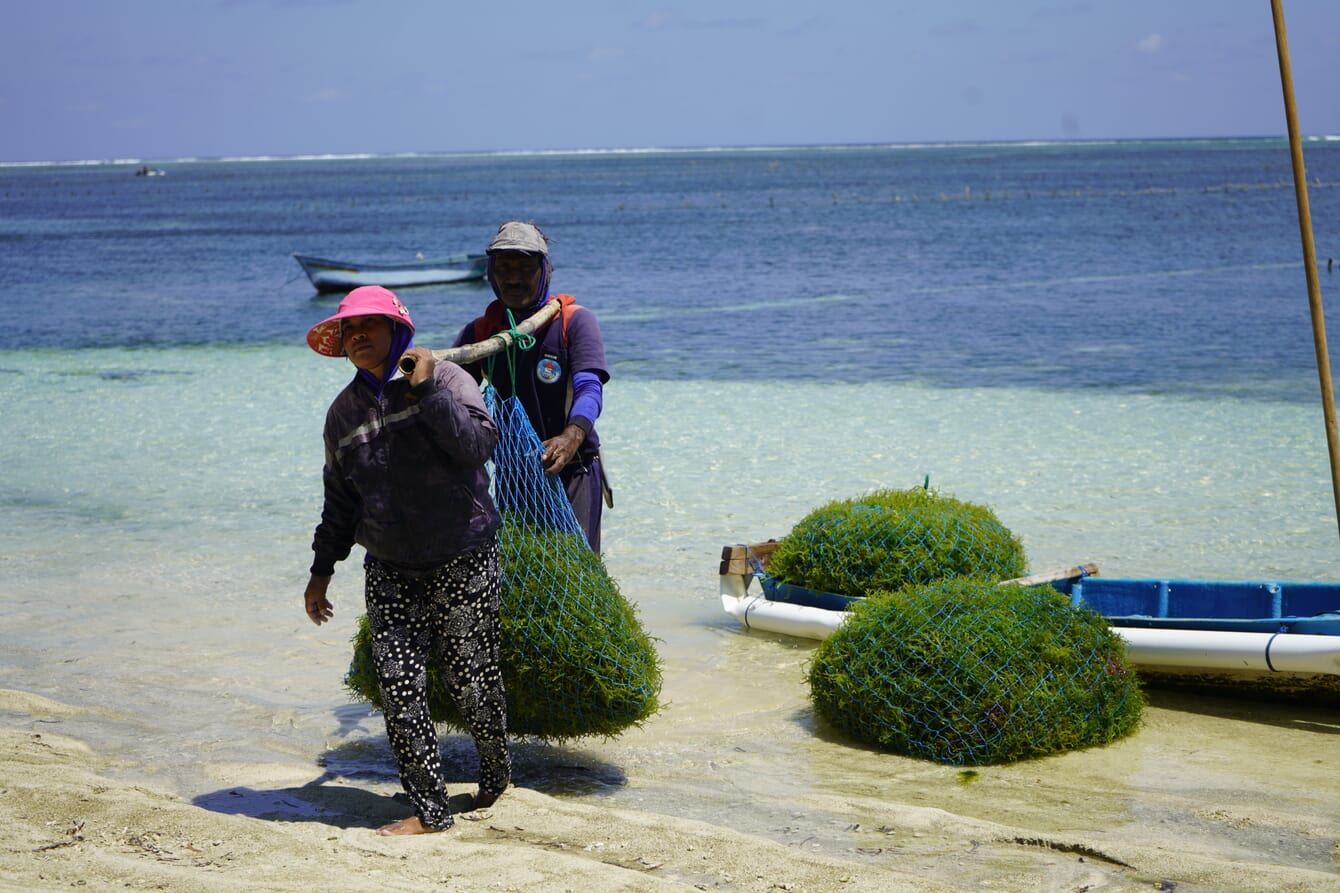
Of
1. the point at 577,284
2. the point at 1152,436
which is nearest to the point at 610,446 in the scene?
the point at 1152,436

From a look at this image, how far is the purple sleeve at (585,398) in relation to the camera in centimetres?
486

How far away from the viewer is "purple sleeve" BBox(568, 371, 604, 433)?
4859mm

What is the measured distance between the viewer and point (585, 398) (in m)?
4.90

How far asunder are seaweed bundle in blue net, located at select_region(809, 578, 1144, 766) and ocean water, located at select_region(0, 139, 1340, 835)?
1.20 ft

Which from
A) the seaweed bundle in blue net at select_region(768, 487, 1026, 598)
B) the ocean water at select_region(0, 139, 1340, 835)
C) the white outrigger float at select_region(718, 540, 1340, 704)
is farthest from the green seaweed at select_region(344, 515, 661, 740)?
the seaweed bundle in blue net at select_region(768, 487, 1026, 598)

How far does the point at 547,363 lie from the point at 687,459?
764 cm

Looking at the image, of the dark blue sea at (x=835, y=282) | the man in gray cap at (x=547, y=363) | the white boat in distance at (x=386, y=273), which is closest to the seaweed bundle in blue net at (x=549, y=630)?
the man in gray cap at (x=547, y=363)

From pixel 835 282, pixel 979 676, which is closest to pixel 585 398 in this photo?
pixel 979 676

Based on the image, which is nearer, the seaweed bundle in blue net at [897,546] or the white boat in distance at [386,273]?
the seaweed bundle in blue net at [897,546]

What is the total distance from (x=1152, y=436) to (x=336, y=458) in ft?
35.6

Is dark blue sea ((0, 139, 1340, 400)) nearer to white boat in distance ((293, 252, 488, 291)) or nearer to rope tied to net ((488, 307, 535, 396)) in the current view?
white boat in distance ((293, 252, 488, 291))

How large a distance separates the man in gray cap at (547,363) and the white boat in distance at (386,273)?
30159mm

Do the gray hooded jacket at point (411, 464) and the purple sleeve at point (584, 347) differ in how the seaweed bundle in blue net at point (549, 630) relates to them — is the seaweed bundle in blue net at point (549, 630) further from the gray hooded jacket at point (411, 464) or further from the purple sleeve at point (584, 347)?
the gray hooded jacket at point (411, 464)

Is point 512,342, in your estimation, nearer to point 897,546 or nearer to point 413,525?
point 413,525
